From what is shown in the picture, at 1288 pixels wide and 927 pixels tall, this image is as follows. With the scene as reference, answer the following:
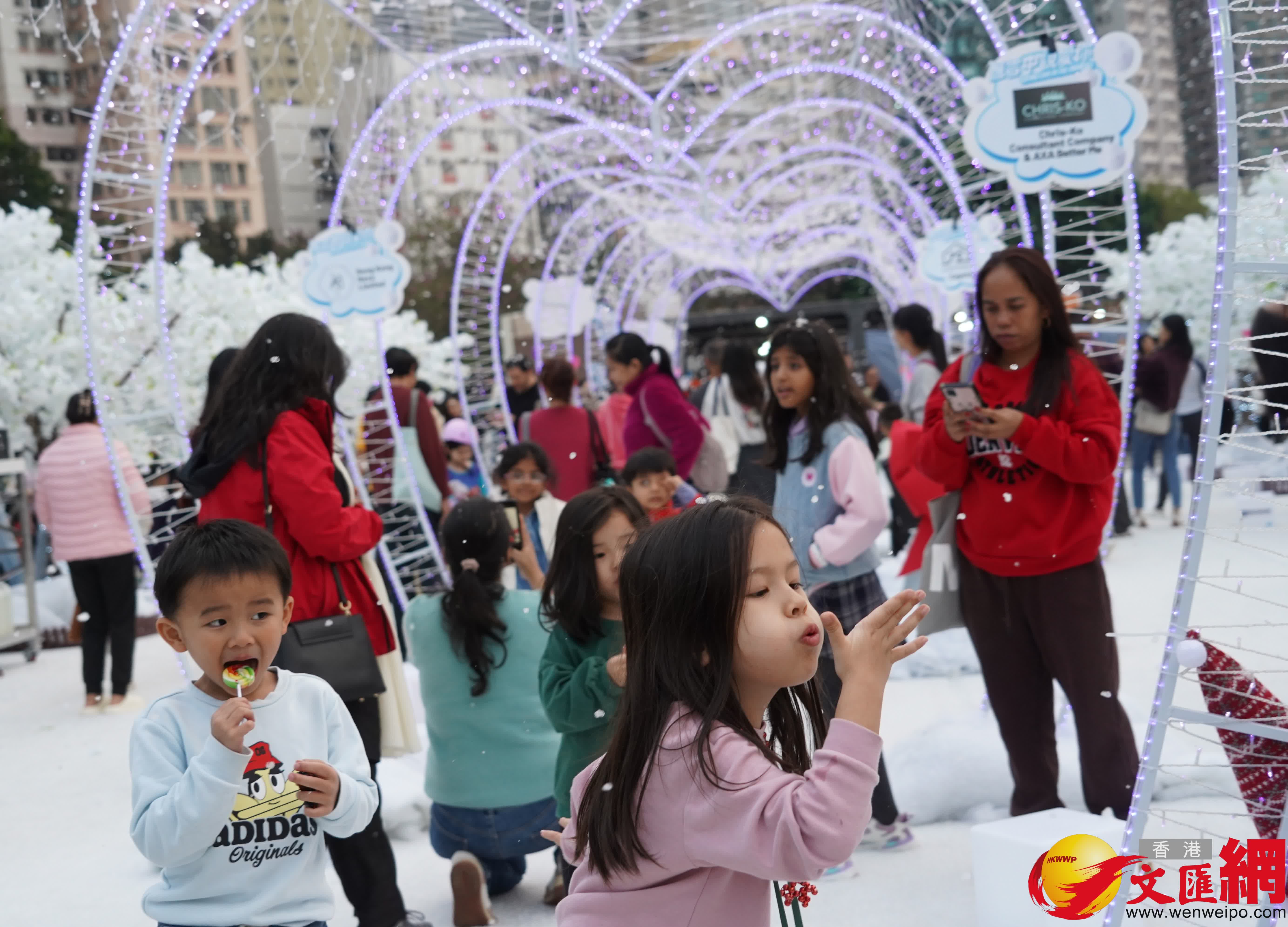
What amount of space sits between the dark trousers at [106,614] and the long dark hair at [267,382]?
3646 mm

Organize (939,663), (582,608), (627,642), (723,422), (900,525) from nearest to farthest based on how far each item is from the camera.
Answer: (627,642) < (582,608) < (939,663) < (723,422) < (900,525)

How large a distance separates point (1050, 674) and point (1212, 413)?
147 centimetres

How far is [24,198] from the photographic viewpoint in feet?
52.3

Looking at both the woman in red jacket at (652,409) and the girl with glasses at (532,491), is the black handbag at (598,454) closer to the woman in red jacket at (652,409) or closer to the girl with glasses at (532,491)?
the woman in red jacket at (652,409)

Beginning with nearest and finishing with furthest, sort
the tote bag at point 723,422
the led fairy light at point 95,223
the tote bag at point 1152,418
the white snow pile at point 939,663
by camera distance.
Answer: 1. the led fairy light at point 95,223
2. the white snow pile at point 939,663
3. the tote bag at point 723,422
4. the tote bag at point 1152,418

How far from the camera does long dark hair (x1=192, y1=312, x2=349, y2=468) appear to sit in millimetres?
3137

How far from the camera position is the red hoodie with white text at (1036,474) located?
317 cm

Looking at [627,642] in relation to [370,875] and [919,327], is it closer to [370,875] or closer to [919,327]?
[370,875]

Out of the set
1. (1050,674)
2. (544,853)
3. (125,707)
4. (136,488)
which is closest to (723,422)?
(136,488)

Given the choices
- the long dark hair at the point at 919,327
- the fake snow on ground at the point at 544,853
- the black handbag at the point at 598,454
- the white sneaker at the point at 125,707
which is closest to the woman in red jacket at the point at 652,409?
the black handbag at the point at 598,454

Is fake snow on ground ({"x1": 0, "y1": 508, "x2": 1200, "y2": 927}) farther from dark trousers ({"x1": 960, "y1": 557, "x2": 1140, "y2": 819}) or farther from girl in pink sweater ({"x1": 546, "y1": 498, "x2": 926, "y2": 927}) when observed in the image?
girl in pink sweater ({"x1": 546, "y1": 498, "x2": 926, "y2": 927})

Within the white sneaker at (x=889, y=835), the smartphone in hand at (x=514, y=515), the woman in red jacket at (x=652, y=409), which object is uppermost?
the woman in red jacket at (x=652, y=409)

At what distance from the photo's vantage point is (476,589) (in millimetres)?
3387

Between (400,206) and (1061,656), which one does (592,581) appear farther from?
(400,206)
